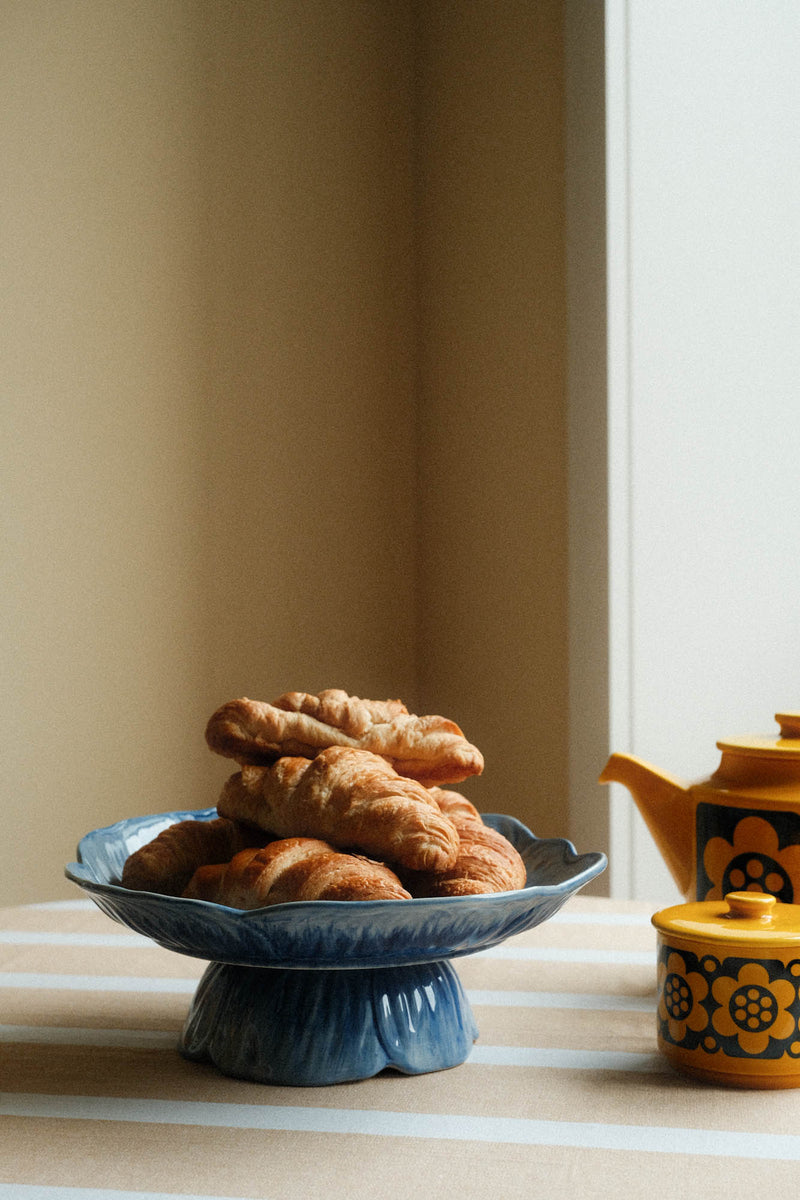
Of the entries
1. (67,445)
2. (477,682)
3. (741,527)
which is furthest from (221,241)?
(741,527)

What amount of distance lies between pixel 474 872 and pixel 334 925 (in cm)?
10

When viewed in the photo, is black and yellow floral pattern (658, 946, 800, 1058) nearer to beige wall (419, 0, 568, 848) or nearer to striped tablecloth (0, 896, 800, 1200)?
striped tablecloth (0, 896, 800, 1200)

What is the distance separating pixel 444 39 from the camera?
2.38 metres

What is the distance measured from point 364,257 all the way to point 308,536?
602 mm

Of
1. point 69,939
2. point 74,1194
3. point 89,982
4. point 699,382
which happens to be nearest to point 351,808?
point 74,1194

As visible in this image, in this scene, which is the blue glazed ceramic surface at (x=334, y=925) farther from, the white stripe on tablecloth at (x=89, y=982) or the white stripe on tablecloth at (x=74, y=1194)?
the white stripe on tablecloth at (x=89, y=982)

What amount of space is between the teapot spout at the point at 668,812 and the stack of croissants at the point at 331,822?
173mm

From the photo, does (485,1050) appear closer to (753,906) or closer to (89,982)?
(753,906)

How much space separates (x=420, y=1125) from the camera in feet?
2.02

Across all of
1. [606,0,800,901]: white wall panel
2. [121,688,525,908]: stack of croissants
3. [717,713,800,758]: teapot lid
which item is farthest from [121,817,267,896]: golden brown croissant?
[606,0,800,901]: white wall panel

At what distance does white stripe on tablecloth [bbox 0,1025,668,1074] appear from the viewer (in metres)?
0.70

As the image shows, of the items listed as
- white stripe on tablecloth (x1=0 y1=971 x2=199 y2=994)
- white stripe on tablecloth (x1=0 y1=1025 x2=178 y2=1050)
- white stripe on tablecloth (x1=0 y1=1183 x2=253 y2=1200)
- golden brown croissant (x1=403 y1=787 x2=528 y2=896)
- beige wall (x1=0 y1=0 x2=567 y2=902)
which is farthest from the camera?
beige wall (x1=0 y1=0 x2=567 y2=902)

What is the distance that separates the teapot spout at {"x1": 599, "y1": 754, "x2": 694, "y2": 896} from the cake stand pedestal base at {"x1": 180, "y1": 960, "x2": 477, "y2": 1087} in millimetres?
221

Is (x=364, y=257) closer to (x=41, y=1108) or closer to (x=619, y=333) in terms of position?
(x=619, y=333)
